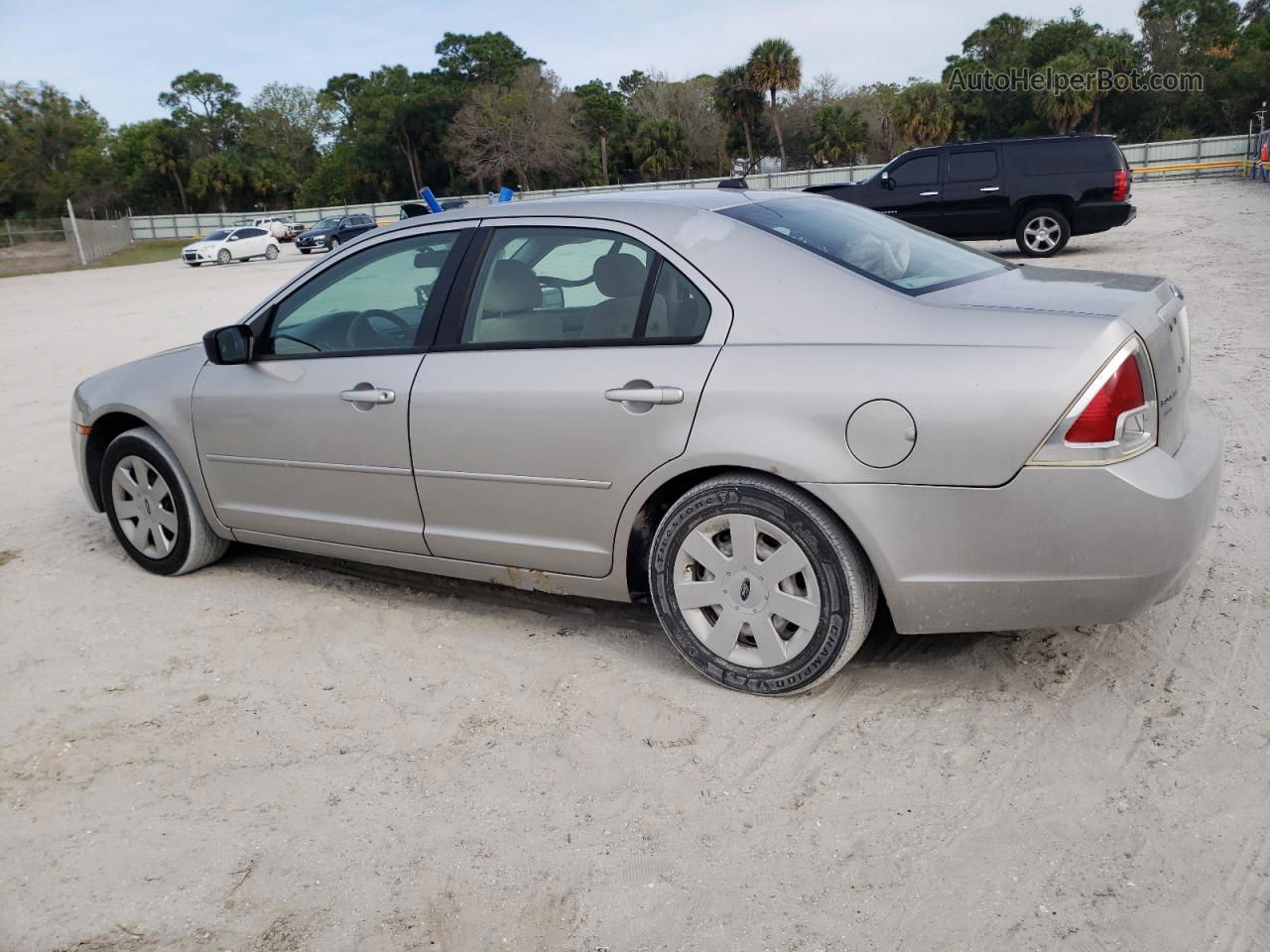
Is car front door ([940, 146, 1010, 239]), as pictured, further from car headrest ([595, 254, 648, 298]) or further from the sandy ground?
car headrest ([595, 254, 648, 298])

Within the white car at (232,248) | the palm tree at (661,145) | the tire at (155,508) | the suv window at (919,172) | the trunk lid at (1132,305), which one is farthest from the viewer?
the palm tree at (661,145)

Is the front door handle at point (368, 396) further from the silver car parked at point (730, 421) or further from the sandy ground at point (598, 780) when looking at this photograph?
the sandy ground at point (598, 780)

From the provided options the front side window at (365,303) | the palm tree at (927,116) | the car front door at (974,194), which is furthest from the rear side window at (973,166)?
the palm tree at (927,116)

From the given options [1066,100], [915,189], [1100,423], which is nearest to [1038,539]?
[1100,423]

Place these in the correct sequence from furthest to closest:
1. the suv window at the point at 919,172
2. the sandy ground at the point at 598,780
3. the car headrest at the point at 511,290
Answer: the suv window at the point at 919,172
the car headrest at the point at 511,290
the sandy ground at the point at 598,780

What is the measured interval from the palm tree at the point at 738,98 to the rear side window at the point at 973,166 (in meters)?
45.1

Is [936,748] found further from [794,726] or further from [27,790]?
[27,790]

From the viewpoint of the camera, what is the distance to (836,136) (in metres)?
58.6

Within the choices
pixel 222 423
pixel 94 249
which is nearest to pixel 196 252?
pixel 94 249

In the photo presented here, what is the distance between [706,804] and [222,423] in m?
2.78

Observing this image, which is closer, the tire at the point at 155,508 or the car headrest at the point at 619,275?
the car headrest at the point at 619,275

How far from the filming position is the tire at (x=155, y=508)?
4.90m

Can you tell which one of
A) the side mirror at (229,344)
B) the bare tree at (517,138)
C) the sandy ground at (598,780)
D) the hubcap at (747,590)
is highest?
the bare tree at (517,138)

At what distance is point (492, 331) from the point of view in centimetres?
390
